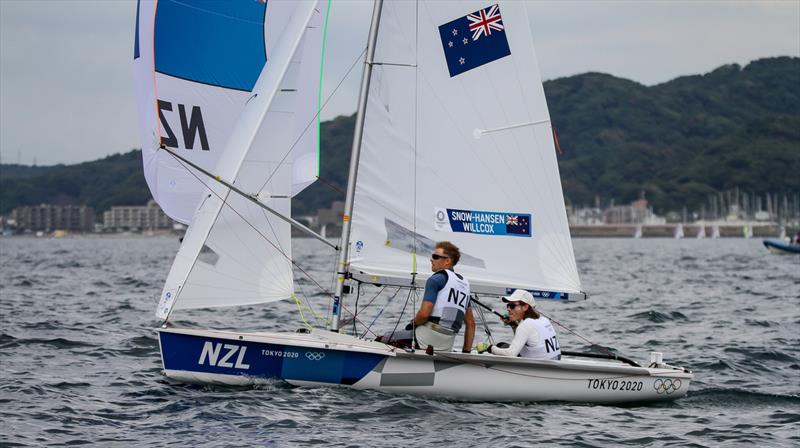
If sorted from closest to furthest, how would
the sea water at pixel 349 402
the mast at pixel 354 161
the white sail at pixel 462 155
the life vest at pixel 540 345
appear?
the sea water at pixel 349 402 < the life vest at pixel 540 345 < the mast at pixel 354 161 < the white sail at pixel 462 155

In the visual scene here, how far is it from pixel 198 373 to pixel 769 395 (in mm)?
6609

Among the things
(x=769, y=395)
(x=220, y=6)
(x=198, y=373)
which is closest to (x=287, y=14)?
(x=220, y=6)

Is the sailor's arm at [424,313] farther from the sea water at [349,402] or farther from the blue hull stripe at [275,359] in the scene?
the blue hull stripe at [275,359]

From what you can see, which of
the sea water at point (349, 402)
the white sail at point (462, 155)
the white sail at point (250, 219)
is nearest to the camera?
the sea water at point (349, 402)

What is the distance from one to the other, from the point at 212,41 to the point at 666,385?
7718 mm

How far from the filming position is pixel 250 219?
12.2 m

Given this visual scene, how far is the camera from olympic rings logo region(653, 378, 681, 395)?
475 inches

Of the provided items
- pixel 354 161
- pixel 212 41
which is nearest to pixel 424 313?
pixel 354 161

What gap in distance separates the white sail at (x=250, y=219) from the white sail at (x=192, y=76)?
2.52 metres

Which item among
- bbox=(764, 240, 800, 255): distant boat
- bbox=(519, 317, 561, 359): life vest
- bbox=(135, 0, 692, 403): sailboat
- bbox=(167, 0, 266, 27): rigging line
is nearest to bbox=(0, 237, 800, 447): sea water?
bbox=(135, 0, 692, 403): sailboat

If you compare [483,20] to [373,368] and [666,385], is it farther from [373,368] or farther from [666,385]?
[666,385]

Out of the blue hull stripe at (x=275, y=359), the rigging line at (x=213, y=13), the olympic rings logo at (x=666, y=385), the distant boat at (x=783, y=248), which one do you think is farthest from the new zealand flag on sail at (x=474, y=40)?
the distant boat at (x=783, y=248)

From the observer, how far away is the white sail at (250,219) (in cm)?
1184

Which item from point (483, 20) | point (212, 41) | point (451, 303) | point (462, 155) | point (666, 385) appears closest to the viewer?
point (451, 303)
